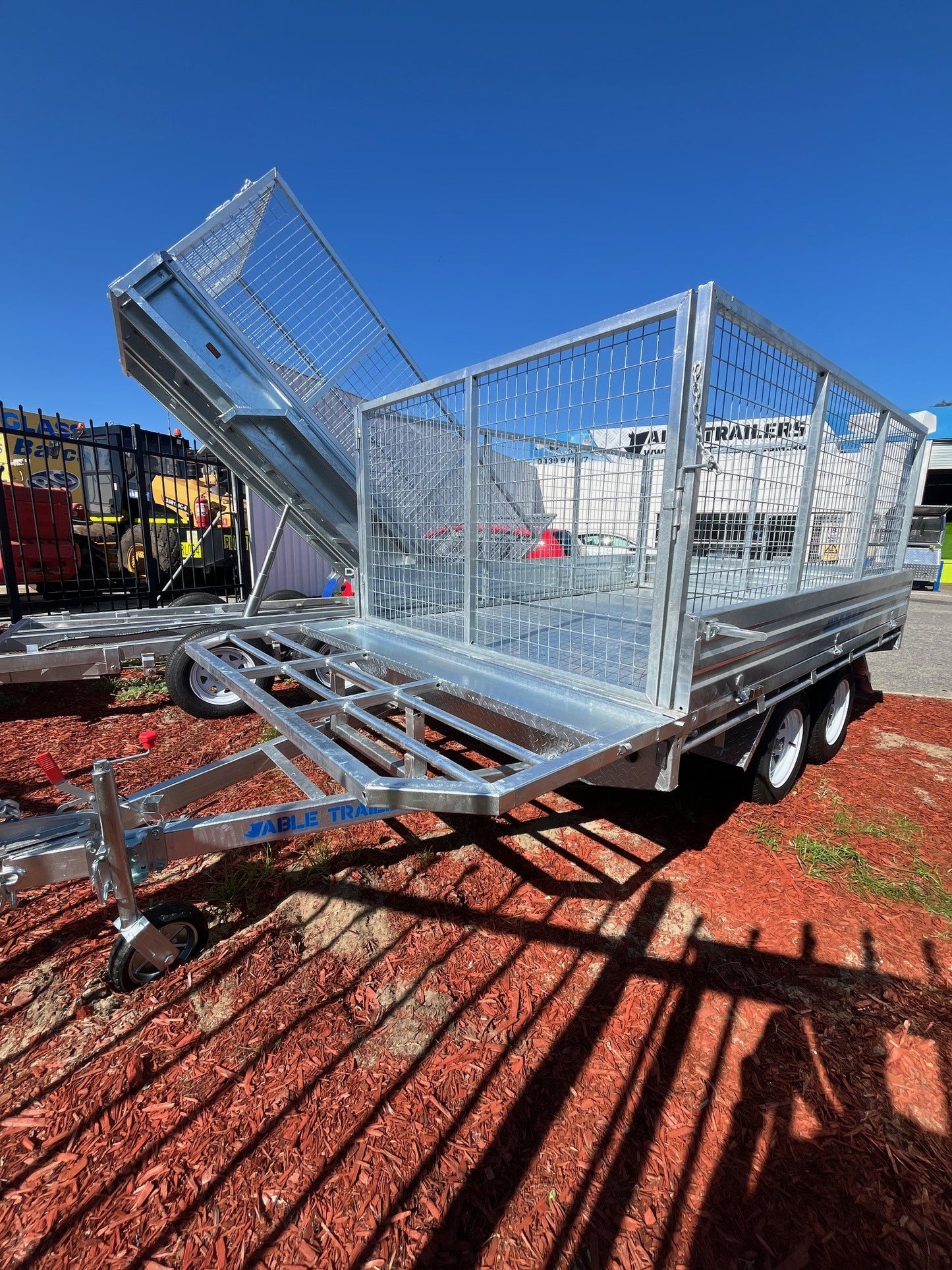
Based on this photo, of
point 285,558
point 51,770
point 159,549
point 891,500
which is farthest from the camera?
point 285,558

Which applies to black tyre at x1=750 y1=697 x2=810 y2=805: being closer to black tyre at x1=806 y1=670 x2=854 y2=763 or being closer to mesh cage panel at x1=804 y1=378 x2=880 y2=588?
black tyre at x1=806 y1=670 x2=854 y2=763

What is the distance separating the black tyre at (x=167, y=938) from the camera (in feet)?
7.83

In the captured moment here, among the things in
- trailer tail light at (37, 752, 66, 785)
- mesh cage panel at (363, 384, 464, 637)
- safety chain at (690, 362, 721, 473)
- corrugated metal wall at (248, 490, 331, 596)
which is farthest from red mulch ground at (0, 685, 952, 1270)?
corrugated metal wall at (248, 490, 331, 596)

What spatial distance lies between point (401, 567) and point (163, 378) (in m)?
3.02

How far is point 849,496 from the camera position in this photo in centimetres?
476

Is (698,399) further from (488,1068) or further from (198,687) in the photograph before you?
(198,687)

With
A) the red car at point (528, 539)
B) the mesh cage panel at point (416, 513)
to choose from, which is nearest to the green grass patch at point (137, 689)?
the mesh cage panel at point (416, 513)

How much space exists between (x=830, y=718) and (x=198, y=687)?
5.72 metres

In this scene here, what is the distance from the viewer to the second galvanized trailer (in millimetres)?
2232

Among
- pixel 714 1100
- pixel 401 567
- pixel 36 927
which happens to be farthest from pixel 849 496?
pixel 36 927

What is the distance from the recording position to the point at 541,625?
3734 mm

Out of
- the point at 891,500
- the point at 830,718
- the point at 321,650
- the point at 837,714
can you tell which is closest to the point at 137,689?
the point at 321,650

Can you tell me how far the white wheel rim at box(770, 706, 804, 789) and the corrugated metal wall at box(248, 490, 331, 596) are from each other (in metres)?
7.91

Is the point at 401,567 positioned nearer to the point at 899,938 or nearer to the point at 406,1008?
the point at 406,1008
